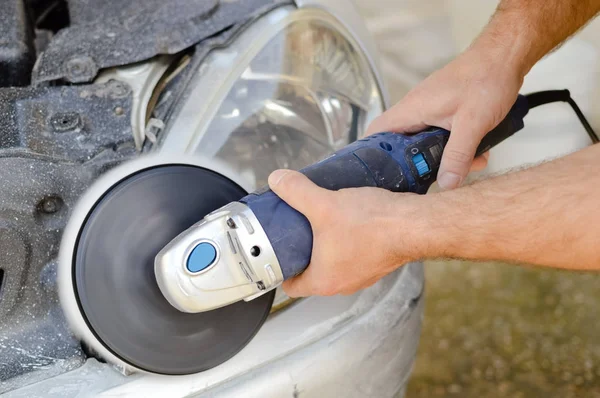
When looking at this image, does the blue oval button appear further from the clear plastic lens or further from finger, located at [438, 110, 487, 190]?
finger, located at [438, 110, 487, 190]

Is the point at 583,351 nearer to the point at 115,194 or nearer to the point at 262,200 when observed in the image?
the point at 262,200

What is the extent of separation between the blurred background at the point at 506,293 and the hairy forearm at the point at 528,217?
90 cm

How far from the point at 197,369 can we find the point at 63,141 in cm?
41

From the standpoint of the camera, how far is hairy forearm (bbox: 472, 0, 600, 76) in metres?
1.15

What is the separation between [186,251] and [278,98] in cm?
41

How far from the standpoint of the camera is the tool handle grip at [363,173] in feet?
2.98

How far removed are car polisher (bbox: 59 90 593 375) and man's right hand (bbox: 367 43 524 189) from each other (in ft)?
0.15

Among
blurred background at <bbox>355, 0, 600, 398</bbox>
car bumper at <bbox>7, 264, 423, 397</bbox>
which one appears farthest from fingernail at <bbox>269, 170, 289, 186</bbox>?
blurred background at <bbox>355, 0, 600, 398</bbox>

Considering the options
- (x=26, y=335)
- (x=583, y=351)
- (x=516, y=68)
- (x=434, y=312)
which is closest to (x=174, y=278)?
(x=26, y=335)

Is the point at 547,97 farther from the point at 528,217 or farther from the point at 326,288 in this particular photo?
the point at 326,288

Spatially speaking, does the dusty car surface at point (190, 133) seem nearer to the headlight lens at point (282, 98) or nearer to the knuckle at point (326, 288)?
the headlight lens at point (282, 98)

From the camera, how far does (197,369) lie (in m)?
0.97

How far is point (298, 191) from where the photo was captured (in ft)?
2.97

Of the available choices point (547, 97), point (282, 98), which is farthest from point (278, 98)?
point (547, 97)
